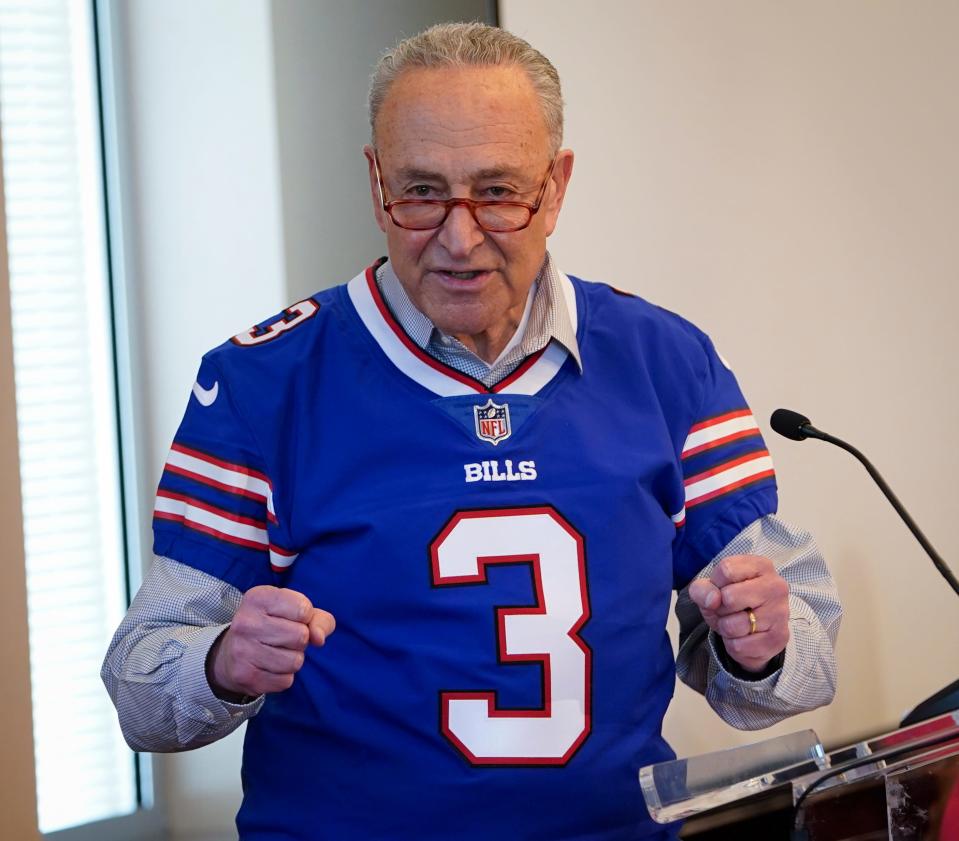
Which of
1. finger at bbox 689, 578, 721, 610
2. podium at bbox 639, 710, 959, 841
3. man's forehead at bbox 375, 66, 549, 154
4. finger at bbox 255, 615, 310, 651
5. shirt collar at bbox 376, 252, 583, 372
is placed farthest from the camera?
shirt collar at bbox 376, 252, 583, 372

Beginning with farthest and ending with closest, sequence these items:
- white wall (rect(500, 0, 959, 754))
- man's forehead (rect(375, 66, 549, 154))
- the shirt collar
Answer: white wall (rect(500, 0, 959, 754)), the shirt collar, man's forehead (rect(375, 66, 549, 154))

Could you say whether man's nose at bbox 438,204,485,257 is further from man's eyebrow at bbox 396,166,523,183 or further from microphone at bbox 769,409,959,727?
microphone at bbox 769,409,959,727

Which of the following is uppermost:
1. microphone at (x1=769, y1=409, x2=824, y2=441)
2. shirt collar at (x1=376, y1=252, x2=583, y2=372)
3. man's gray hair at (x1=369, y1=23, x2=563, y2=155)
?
man's gray hair at (x1=369, y1=23, x2=563, y2=155)

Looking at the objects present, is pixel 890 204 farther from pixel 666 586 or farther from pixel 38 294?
pixel 38 294

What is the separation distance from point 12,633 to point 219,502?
0.62 metres

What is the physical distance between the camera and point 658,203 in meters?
2.53

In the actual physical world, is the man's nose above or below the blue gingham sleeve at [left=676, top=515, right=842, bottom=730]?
above

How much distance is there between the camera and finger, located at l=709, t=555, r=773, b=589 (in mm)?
1332

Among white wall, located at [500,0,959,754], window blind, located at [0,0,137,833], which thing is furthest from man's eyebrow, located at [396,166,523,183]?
window blind, located at [0,0,137,833]

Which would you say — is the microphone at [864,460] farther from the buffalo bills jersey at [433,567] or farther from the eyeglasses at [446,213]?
the eyeglasses at [446,213]

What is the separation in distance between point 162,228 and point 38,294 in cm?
26

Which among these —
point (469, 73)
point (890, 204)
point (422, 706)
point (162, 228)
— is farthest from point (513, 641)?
point (890, 204)

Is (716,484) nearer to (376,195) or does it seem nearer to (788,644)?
(788,644)

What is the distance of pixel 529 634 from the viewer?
4.71ft
